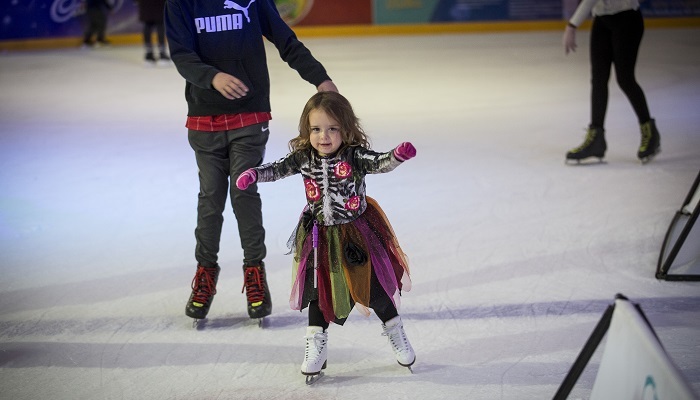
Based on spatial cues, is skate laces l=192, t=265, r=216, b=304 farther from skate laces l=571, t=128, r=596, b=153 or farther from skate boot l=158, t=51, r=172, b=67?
skate boot l=158, t=51, r=172, b=67

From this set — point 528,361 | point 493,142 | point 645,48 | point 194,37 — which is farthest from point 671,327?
point 645,48

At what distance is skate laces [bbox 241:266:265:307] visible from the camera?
3115 mm

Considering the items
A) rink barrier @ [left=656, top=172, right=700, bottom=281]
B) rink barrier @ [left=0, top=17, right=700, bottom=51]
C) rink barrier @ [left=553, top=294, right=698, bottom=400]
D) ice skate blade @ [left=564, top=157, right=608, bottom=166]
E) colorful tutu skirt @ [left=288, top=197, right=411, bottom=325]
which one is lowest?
rink barrier @ [left=0, top=17, right=700, bottom=51]

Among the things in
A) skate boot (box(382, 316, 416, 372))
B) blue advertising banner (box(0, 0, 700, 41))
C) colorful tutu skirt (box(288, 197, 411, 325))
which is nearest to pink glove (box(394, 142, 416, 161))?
colorful tutu skirt (box(288, 197, 411, 325))

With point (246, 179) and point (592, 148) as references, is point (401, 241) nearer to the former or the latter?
point (246, 179)

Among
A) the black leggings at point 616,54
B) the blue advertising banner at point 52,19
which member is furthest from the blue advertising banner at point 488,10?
the black leggings at point 616,54

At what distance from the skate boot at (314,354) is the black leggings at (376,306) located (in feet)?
0.08

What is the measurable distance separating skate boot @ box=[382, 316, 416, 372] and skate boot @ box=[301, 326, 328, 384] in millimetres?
190

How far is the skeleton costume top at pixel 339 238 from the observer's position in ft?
8.71

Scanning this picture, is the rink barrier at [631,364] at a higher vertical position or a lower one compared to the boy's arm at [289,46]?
lower

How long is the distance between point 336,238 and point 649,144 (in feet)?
10.1

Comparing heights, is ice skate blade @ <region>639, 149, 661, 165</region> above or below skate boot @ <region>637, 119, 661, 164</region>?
below

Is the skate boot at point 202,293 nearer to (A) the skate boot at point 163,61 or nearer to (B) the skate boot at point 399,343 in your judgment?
(B) the skate boot at point 399,343

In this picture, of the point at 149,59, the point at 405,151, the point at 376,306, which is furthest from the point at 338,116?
the point at 149,59
